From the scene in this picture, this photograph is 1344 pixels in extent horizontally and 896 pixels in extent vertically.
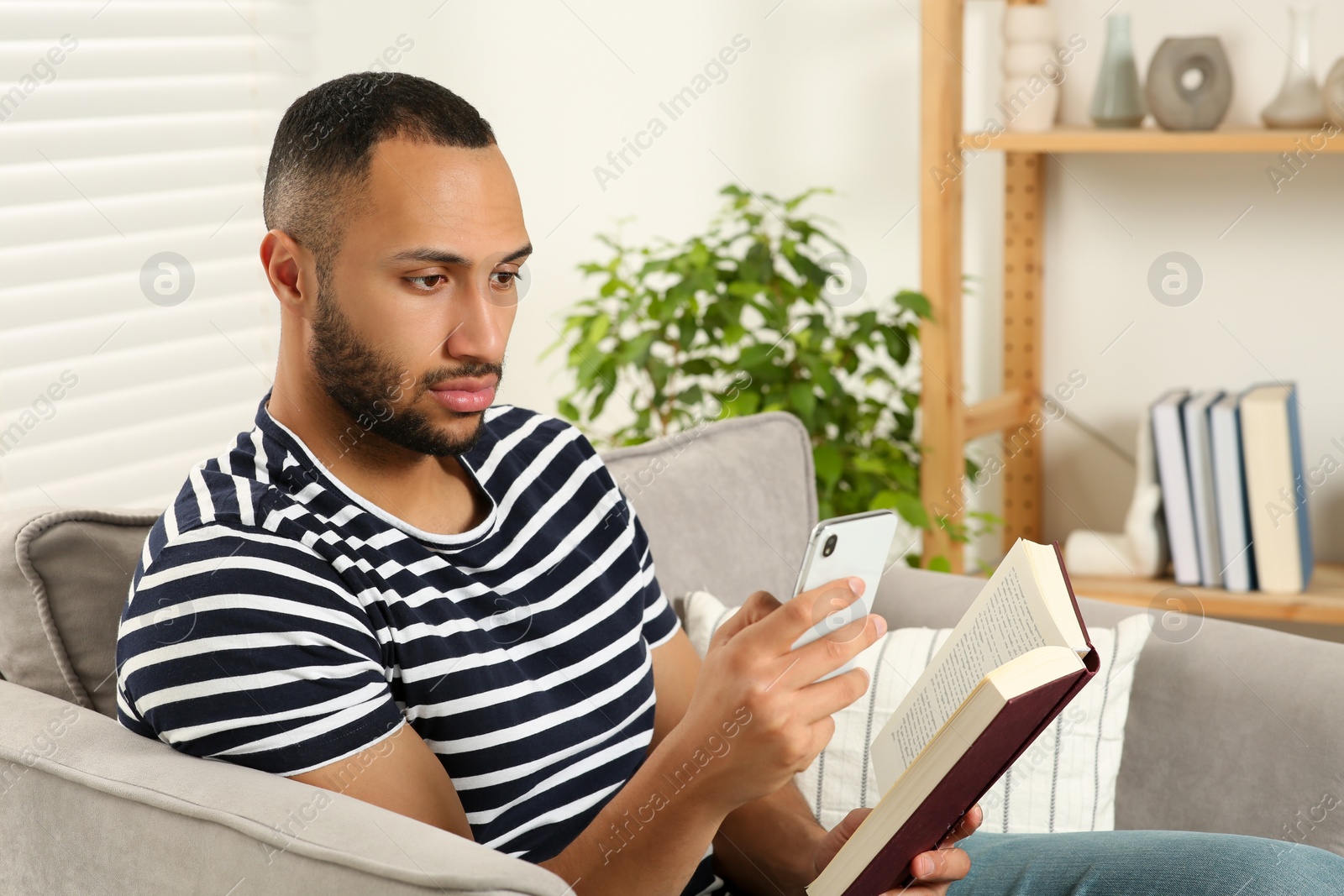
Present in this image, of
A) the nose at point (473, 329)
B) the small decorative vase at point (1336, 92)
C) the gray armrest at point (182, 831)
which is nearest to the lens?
the gray armrest at point (182, 831)

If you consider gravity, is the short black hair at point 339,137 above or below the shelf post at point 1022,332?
above

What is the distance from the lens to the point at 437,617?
91 cm

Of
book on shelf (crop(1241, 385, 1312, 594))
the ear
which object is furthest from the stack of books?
the ear

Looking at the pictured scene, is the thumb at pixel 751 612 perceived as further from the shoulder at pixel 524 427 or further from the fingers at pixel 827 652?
the shoulder at pixel 524 427

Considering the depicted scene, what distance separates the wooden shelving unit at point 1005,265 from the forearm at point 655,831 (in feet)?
4.01

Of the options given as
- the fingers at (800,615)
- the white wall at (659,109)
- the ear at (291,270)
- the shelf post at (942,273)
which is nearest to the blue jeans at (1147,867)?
the fingers at (800,615)

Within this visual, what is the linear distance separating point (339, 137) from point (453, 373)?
0.19 m

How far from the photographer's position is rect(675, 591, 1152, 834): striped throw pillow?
1153 millimetres

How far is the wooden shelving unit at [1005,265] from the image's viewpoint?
72.2 inches

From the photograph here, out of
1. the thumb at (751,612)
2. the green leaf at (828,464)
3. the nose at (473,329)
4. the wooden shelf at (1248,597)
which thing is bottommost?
the wooden shelf at (1248,597)

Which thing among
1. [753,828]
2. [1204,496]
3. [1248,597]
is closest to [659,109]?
[1204,496]

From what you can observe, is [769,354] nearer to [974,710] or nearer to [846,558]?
[846,558]

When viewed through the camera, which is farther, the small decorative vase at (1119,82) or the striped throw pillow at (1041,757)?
the small decorative vase at (1119,82)

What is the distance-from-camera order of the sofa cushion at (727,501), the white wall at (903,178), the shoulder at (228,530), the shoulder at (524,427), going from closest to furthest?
the shoulder at (228,530)
the shoulder at (524,427)
the sofa cushion at (727,501)
the white wall at (903,178)
